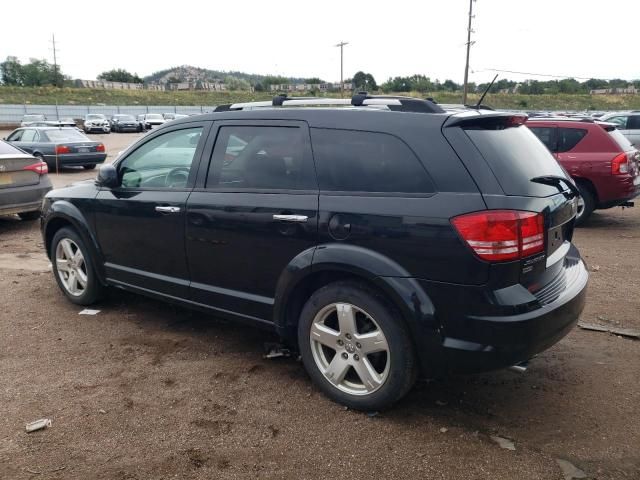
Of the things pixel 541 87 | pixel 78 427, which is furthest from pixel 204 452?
pixel 541 87

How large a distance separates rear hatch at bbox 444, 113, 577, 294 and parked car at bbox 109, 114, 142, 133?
43.7m

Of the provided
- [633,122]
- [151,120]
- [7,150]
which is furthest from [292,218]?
[151,120]

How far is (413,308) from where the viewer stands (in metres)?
2.99

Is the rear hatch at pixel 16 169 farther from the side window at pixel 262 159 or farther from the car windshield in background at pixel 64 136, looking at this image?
the car windshield in background at pixel 64 136

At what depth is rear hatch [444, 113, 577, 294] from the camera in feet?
9.31

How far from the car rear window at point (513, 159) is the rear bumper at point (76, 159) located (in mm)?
16305

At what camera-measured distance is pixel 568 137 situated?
884 cm

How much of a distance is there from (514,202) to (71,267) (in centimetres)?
412

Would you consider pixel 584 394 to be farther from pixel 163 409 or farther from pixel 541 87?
pixel 541 87

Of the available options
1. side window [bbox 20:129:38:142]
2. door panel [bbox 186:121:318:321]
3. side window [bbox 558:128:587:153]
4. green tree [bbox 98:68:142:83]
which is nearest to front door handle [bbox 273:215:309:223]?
door panel [bbox 186:121:318:321]

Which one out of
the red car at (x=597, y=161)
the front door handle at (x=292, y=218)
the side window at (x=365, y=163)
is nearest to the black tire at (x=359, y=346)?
the front door handle at (x=292, y=218)

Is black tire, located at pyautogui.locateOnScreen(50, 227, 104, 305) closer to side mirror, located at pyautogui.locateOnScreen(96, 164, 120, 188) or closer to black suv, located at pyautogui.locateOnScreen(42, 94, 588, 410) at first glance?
side mirror, located at pyautogui.locateOnScreen(96, 164, 120, 188)

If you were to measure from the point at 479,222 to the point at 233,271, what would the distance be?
175 cm

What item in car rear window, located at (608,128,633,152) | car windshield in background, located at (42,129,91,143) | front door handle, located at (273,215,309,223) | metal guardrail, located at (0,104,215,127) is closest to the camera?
front door handle, located at (273,215,309,223)
